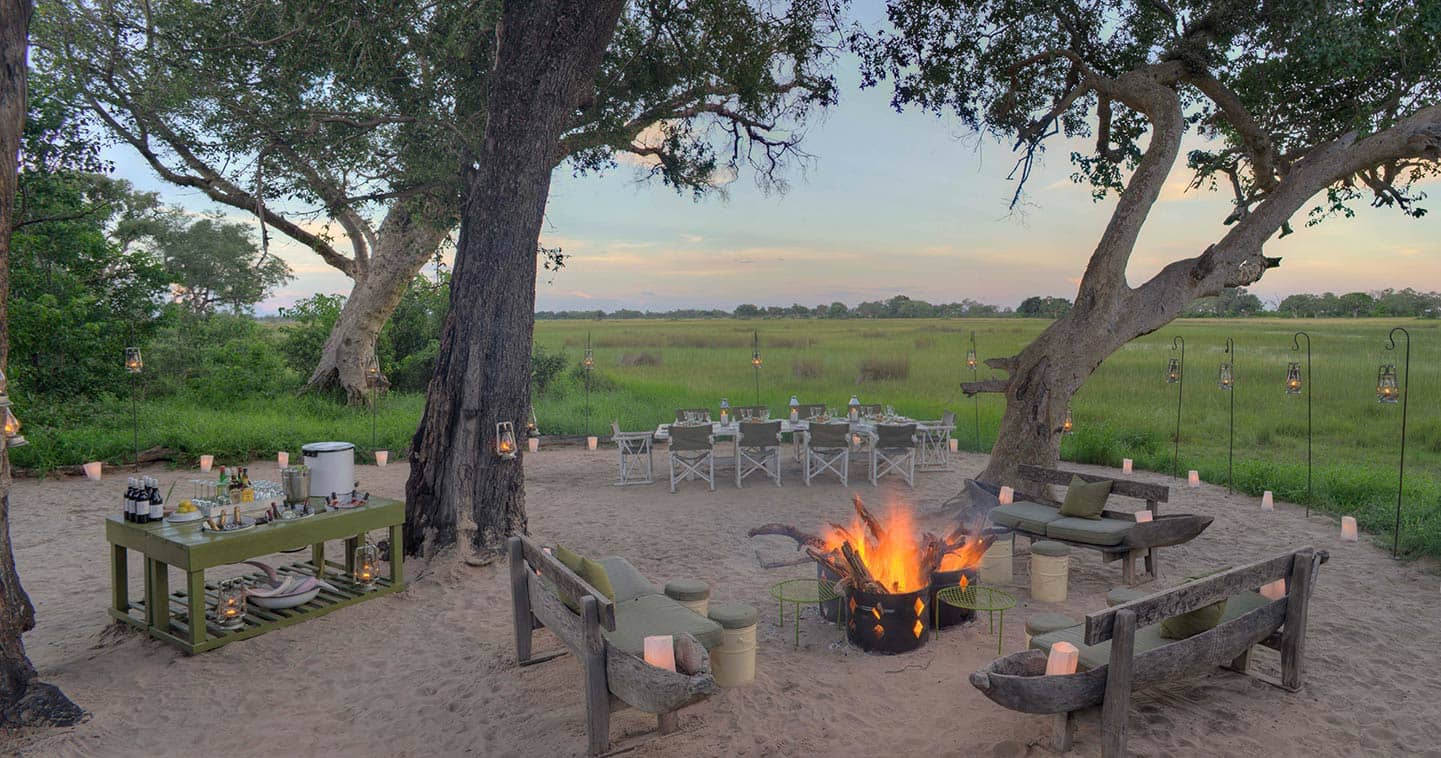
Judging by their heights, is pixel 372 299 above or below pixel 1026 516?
above

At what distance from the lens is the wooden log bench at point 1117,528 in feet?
18.4

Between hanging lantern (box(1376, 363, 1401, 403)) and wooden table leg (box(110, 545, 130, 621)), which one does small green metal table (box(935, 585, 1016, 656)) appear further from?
wooden table leg (box(110, 545, 130, 621))

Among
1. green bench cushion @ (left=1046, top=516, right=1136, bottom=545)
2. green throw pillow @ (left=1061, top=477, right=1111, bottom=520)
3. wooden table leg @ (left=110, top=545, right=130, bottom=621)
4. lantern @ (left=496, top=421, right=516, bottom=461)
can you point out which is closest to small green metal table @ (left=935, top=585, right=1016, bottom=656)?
green bench cushion @ (left=1046, top=516, right=1136, bottom=545)

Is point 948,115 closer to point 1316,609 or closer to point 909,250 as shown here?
point 1316,609

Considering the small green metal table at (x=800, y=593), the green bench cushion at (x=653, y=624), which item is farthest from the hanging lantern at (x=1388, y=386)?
the green bench cushion at (x=653, y=624)

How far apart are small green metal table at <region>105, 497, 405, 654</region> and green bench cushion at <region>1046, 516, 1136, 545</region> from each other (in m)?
4.81

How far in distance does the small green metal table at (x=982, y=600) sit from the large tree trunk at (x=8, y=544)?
4511mm

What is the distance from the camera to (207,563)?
4.23 meters

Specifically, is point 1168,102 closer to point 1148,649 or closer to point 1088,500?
point 1088,500

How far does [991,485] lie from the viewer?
7.42 m

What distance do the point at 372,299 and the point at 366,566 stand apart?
9.88 m

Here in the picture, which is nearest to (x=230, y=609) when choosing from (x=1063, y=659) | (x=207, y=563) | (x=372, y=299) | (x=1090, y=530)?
(x=207, y=563)

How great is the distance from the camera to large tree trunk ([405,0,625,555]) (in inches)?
232

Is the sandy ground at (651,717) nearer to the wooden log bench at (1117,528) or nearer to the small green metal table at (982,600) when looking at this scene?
the small green metal table at (982,600)
